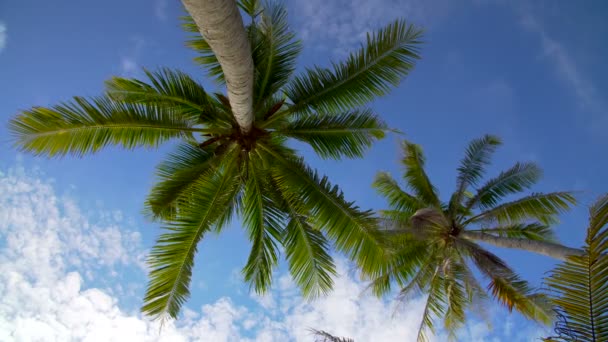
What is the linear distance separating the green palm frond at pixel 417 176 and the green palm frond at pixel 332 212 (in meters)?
5.33

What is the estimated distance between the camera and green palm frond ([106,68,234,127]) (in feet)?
24.1

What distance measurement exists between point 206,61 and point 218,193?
261 centimetres

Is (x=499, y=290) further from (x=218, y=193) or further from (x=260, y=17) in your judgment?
(x=260, y=17)

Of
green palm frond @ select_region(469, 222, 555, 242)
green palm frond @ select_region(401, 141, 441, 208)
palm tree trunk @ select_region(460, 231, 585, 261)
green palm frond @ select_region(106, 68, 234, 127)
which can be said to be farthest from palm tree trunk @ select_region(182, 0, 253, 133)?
green palm frond @ select_region(469, 222, 555, 242)

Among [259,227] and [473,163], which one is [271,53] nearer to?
[259,227]

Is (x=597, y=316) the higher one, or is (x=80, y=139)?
(x=80, y=139)

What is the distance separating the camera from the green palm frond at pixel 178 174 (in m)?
8.05

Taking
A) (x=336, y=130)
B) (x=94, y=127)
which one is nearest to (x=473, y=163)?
(x=336, y=130)

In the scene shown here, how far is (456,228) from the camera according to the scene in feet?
38.7

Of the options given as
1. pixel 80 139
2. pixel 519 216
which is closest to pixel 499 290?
pixel 519 216

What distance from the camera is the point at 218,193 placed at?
26.9 ft

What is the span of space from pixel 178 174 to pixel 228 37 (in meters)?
4.27

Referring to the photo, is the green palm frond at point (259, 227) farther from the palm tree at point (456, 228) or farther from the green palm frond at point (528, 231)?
the green palm frond at point (528, 231)

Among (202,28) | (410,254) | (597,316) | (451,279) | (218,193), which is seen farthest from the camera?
(410,254)
